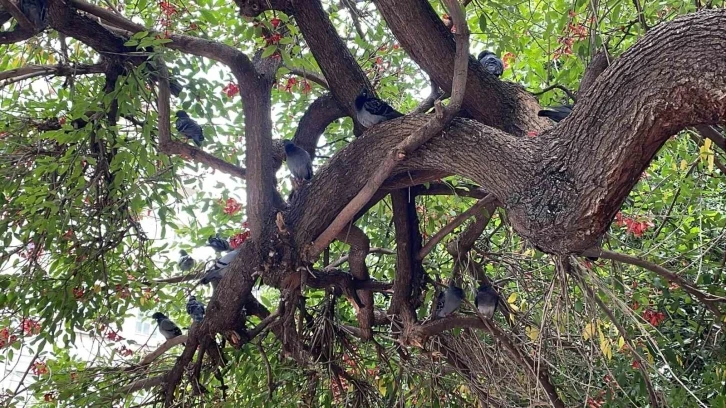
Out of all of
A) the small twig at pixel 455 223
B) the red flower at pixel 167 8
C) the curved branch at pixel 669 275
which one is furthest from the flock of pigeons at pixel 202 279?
the curved branch at pixel 669 275

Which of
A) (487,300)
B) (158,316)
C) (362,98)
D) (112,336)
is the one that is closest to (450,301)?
(487,300)

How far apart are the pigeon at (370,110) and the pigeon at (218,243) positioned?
1.62m

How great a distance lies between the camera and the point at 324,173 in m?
2.99

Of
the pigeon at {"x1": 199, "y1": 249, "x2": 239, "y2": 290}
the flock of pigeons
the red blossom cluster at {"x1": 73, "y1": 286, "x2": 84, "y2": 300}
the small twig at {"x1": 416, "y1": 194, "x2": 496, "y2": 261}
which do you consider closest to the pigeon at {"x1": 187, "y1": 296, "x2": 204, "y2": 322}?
the flock of pigeons

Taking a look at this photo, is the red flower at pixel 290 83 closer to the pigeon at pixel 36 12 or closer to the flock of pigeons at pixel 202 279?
the flock of pigeons at pixel 202 279

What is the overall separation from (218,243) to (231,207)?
20.0 inches

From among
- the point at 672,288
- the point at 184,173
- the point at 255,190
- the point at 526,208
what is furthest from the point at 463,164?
the point at 184,173

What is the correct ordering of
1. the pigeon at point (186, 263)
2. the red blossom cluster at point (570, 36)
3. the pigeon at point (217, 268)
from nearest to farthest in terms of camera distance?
the red blossom cluster at point (570, 36)
the pigeon at point (217, 268)
the pigeon at point (186, 263)

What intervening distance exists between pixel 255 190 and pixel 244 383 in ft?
4.92

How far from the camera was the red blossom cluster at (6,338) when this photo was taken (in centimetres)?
333

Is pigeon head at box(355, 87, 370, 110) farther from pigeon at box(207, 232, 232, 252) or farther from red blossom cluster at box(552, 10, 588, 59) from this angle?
pigeon at box(207, 232, 232, 252)

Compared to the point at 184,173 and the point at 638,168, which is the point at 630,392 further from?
the point at 184,173

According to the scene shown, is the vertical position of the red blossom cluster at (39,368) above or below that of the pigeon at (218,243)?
below

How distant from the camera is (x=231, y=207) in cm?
393
